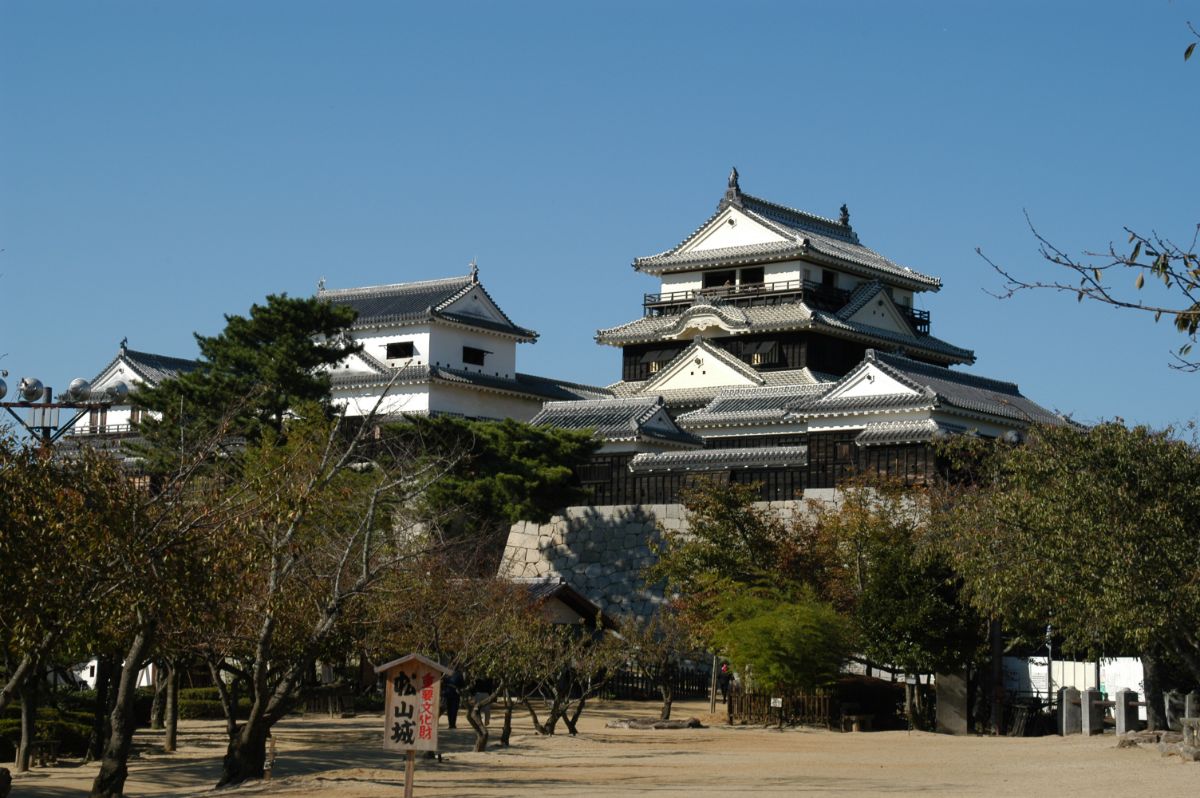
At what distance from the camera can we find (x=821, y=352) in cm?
4872

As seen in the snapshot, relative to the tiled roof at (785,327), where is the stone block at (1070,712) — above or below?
below

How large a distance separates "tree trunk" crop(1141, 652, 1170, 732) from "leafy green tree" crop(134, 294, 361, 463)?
1786 centimetres

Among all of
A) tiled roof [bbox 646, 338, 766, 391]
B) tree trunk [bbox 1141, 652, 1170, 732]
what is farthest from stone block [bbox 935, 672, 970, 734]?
tiled roof [bbox 646, 338, 766, 391]

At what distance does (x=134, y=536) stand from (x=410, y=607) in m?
8.94

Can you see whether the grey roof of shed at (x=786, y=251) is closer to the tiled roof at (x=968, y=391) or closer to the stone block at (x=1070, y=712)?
the tiled roof at (x=968, y=391)

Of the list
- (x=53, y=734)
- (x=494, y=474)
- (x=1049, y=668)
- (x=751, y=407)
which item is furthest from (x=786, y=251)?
(x=53, y=734)

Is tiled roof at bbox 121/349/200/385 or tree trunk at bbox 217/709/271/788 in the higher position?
tiled roof at bbox 121/349/200/385

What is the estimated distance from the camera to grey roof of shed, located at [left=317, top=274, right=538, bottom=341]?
47.9m

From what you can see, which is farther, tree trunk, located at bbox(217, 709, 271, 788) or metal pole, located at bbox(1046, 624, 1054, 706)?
metal pole, located at bbox(1046, 624, 1054, 706)

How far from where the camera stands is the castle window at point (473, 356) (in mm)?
48812

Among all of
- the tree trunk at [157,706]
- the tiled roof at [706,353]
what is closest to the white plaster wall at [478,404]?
the tiled roof at [706,353]

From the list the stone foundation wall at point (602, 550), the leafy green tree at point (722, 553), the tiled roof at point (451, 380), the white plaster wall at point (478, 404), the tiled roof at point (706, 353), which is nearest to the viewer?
the leafy green tree at point (722, 553)

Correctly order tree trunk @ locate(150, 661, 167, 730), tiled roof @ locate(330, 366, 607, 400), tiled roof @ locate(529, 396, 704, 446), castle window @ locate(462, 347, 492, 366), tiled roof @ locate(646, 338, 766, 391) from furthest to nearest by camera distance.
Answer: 1. castle window @ locate(462, 347, 492, 366)
2. tiled roof @ locate(646, 338, 766, 391)
3. tiled roof @ locate(330, 366, 607, 400)
4. tiled roof @ locate(529, 396, 704, 446)
5. tree trunk @ locate(150, 661, 167, 730)

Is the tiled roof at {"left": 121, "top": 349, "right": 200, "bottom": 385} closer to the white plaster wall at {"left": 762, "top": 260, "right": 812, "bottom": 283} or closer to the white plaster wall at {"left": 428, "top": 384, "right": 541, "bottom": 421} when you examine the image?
the white plaster wall at {"left": 428, "top": 384, "right": 541, "bottom": 421}
